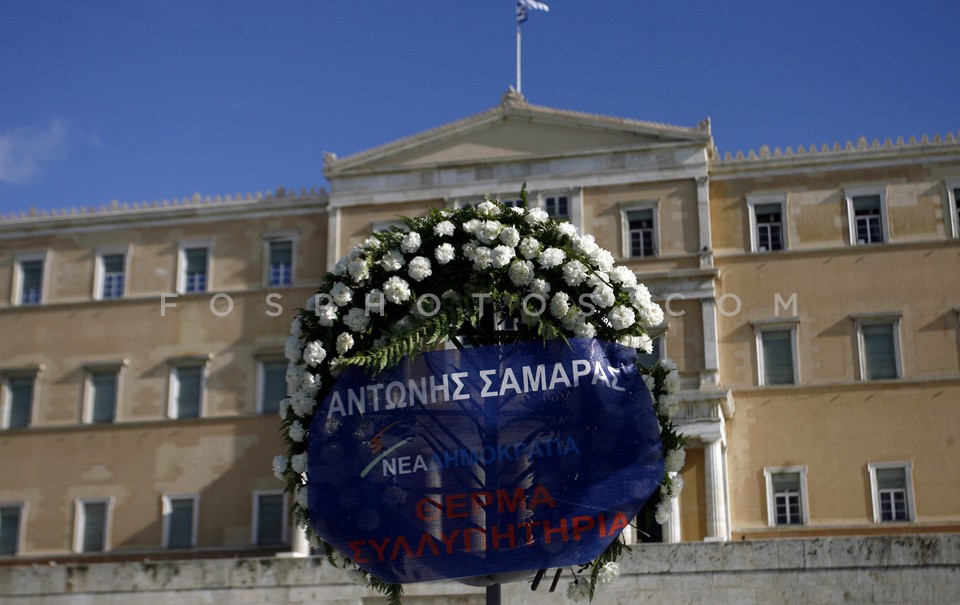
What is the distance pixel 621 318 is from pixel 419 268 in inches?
83.8

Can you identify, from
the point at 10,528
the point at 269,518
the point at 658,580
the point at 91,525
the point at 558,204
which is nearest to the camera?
the point at 658,580

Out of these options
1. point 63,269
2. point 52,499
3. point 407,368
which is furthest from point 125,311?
point 407,368

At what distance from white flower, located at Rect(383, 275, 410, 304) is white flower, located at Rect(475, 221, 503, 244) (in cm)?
92

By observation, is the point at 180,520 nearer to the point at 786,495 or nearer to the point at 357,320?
the point at 786,495

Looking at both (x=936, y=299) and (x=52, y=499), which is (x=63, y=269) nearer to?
(x=52, y=499)

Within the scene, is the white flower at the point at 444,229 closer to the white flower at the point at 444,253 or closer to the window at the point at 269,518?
the white flower at the point at 444,253

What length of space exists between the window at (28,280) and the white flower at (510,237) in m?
27.9

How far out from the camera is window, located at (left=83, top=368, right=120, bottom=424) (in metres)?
37.3

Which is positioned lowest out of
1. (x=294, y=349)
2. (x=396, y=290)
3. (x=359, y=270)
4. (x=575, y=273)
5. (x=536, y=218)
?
(x=294, y=349)

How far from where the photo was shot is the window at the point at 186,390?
36.8 m

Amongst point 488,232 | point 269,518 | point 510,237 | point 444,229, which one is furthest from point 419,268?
point 269,518

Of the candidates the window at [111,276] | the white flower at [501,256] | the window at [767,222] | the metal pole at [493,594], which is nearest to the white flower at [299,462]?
the metal pole at [493,594]

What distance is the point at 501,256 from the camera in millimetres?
13852

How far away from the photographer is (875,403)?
33125 mm
